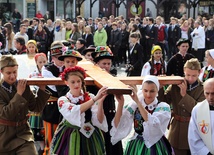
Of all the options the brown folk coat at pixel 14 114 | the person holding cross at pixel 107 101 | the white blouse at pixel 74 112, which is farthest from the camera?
the person holding cross at pixel 107 101

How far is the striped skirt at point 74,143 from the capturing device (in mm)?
4465

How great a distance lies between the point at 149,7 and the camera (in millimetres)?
31844

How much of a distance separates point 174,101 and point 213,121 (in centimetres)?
84

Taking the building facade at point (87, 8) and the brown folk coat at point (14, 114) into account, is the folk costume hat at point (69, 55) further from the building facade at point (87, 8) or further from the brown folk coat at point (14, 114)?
the building facade at point (87, 8)

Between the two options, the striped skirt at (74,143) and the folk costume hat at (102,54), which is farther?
the folk costume hat at (102,54)

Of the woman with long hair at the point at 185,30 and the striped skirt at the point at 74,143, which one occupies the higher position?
the woman with long hair at the point at 185,30

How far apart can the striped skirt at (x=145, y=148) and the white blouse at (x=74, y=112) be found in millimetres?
346

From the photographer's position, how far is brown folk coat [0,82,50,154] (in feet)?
14.6

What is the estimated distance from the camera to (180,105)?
507 centimetres

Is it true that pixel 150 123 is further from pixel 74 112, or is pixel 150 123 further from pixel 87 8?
pixel 87 8

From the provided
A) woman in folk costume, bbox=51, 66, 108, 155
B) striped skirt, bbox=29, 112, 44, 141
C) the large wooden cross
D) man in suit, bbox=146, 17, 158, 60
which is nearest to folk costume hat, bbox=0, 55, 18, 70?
the large wooden cross

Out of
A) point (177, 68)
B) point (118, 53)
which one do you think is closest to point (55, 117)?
point (177, 68)

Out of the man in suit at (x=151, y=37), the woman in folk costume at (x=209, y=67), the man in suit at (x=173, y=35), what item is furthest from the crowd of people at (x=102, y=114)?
the man in suit at (x=173, y=35)

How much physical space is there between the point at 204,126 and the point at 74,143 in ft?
4.25
